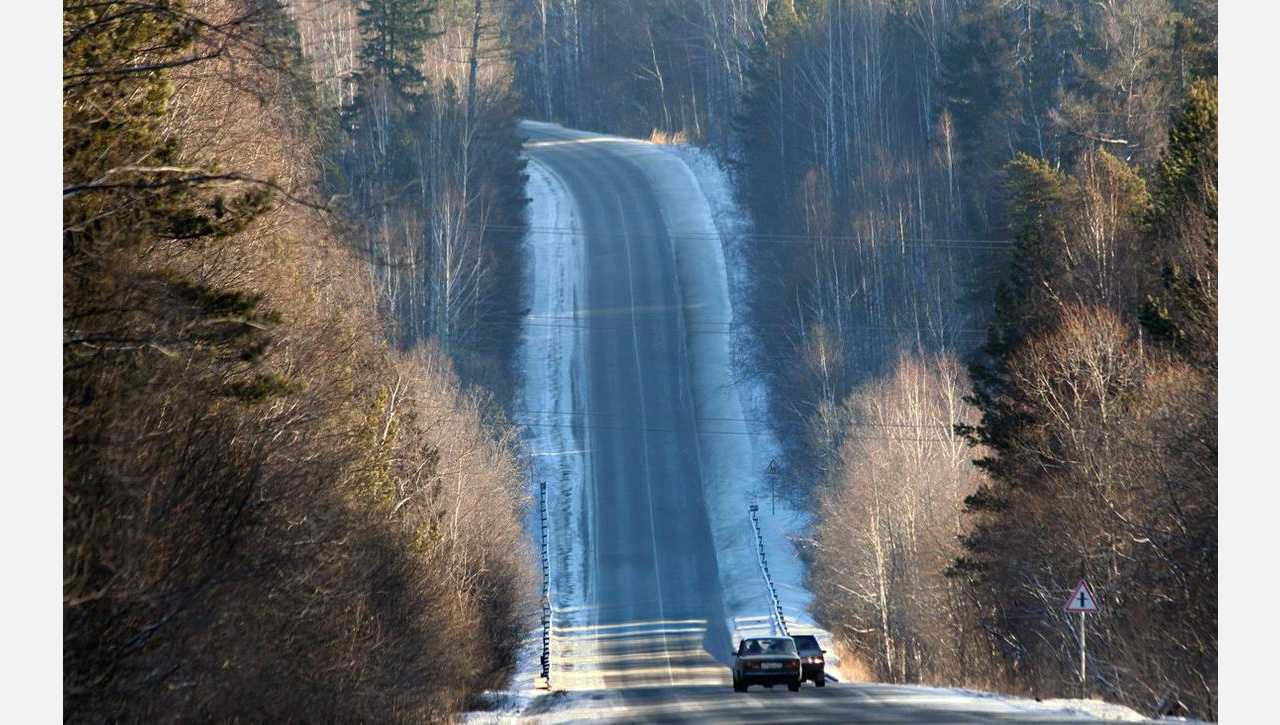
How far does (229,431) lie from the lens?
45.1 ft

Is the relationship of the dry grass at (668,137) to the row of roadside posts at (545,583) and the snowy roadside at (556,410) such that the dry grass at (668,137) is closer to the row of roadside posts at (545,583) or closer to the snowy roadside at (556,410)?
the snowy roadside at (556,410)

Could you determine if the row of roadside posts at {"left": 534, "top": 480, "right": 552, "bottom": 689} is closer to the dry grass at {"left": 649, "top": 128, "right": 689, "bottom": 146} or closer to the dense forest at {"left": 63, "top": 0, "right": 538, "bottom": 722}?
the dense forest at {"left": 63, "top": 0, "right": 538, "bottom": 722}

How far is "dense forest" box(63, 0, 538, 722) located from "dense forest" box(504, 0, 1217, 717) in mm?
11655

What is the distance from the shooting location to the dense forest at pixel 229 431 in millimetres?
10422

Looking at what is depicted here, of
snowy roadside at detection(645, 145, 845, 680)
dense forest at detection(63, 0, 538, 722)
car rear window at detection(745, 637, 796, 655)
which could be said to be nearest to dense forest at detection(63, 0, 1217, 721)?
dense forest at detection(63, 0, 538, 722)

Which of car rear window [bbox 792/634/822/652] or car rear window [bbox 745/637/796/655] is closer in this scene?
car rear window [bbox 745/637/796/655]

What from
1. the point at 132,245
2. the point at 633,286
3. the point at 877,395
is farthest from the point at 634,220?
the point at 132,245

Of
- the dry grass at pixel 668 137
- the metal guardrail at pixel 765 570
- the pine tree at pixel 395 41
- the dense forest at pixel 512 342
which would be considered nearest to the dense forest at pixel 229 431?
the dense forest at pixel 512 342

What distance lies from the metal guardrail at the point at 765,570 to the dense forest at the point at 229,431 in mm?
11894

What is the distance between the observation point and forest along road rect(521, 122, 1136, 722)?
22781 millimetres

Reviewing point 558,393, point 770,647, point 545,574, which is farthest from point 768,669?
point 558,393

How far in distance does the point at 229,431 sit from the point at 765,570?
130ft

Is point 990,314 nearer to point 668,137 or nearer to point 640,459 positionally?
point 640,459

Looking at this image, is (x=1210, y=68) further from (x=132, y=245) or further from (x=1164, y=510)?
(x=132, y=245)
